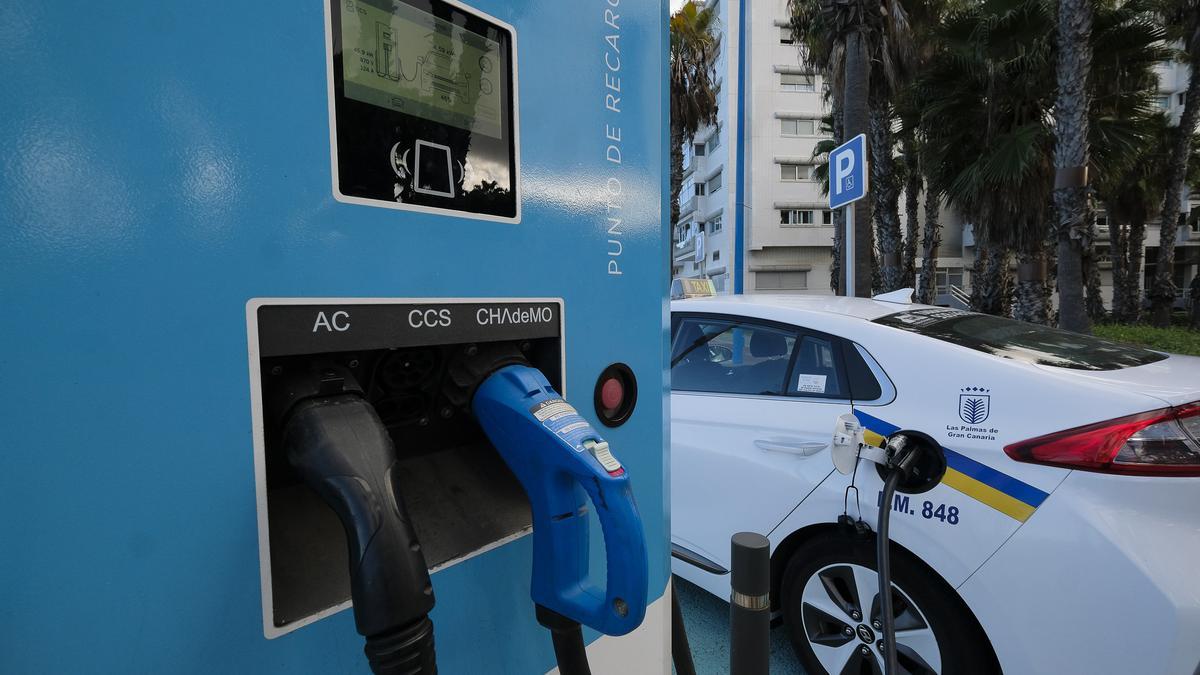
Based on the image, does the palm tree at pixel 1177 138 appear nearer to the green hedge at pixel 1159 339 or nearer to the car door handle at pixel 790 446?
the green hedge at pixel 1159 339

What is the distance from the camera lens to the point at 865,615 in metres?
2.06

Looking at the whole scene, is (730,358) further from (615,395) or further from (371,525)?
(371,525)

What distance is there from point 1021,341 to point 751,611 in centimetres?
186

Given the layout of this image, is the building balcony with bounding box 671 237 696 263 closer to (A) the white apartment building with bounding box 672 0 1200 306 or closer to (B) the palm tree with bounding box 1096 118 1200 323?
(A) the white apartment building with bounding box 672 0 1200 306

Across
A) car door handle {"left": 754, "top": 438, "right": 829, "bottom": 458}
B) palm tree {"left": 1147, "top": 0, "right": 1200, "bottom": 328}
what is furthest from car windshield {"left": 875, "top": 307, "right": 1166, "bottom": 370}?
palm tree {"left": 1147, "top": 0, "right": 1200, "bottom": 328}

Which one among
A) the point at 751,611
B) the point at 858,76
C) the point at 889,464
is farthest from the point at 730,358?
the point at 858,76

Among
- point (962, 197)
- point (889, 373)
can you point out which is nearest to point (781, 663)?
point (889, 373)

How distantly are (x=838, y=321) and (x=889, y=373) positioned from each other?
1.01ft

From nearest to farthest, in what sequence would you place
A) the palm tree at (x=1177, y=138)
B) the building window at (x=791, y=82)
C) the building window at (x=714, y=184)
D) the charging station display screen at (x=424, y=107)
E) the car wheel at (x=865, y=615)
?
the charging station display screen at (x=424, y=107) → the car wheel at (x=865, y=615) → the palm tree at (x=1177, y=138) → the building window at (x=791, y=82) → the building window at (x=714, y=184)

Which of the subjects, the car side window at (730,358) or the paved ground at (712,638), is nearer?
the paved ground at (712,638)

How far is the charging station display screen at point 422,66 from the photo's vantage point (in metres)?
0.64

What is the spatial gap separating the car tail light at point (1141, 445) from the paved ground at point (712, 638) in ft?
4.31

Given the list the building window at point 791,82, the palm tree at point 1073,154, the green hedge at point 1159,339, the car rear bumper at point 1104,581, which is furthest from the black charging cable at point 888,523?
the building window at point 791,82

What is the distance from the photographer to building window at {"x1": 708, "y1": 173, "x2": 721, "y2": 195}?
3155 centimetres
